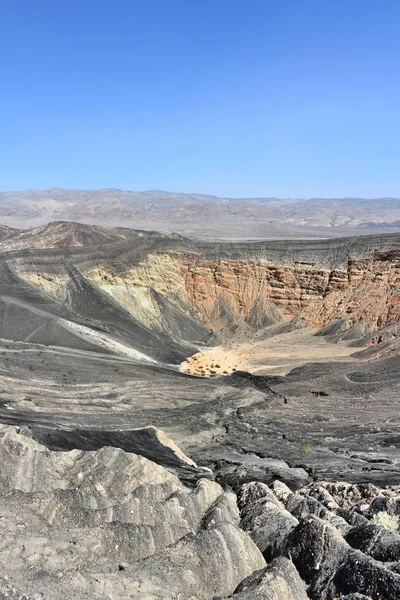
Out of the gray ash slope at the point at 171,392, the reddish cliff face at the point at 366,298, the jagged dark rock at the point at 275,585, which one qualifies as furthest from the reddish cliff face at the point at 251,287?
the jagged dark rock at the point at 275,585

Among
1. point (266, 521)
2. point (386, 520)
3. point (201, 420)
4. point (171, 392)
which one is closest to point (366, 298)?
point (171, 392)

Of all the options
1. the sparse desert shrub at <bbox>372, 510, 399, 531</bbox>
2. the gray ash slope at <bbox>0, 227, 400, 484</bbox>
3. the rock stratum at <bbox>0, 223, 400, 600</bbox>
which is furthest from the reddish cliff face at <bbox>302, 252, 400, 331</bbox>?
the sparse desert shrub at <bbox>372, 510, 399, 531</bbox>

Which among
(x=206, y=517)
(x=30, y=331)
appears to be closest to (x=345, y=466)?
(x=206, y=517)

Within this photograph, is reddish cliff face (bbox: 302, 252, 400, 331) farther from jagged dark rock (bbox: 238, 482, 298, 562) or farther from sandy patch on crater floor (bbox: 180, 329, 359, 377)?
jagged dark rock (bbox: 238, 482, 298, 562)

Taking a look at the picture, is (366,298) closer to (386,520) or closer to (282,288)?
(282,288)

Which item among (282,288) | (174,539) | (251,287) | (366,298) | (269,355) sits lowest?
(269,355)

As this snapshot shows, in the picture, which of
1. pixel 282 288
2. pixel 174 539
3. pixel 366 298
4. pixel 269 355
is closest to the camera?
pixel 174 539
